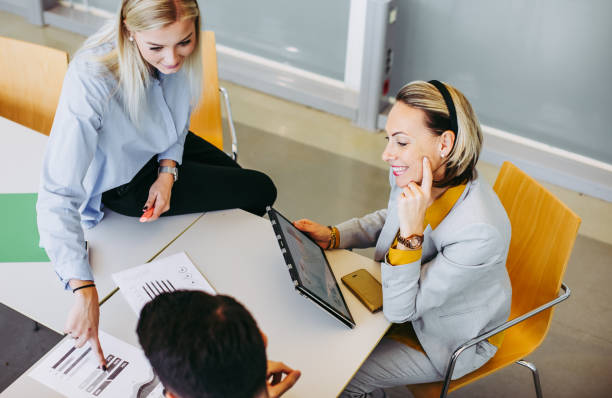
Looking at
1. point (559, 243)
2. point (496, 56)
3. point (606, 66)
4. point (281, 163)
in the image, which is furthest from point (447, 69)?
point (559, 243)

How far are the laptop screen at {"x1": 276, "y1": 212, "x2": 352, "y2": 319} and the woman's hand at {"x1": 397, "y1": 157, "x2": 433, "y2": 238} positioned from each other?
28 cm

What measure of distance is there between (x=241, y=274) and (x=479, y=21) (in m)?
2.54

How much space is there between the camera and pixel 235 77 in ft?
15.6

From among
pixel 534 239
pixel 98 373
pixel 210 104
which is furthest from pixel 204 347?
pixel 210 104

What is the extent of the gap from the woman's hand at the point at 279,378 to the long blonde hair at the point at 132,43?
40.6 inches

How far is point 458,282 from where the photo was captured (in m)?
1.79

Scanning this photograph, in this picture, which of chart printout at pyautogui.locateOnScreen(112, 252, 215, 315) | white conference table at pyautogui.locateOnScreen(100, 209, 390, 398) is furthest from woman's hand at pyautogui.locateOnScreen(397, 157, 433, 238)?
chart printout at pyautogui.locateOnScreen(112, 252, 215, 315)

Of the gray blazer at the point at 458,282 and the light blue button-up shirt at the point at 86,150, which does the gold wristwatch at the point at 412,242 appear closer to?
the gray blazer at the point at 458,282

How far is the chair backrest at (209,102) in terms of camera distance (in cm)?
296

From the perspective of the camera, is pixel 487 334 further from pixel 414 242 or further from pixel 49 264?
pixel 49 264

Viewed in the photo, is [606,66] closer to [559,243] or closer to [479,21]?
[479,21]

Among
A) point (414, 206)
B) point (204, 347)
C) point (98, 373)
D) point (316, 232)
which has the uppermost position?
point (204, 347)

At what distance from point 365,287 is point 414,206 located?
12.8 inches

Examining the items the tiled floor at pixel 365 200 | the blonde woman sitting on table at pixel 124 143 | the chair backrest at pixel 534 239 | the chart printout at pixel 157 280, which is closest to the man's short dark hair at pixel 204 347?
the blonde woman sitting on table at pixel 124 143
